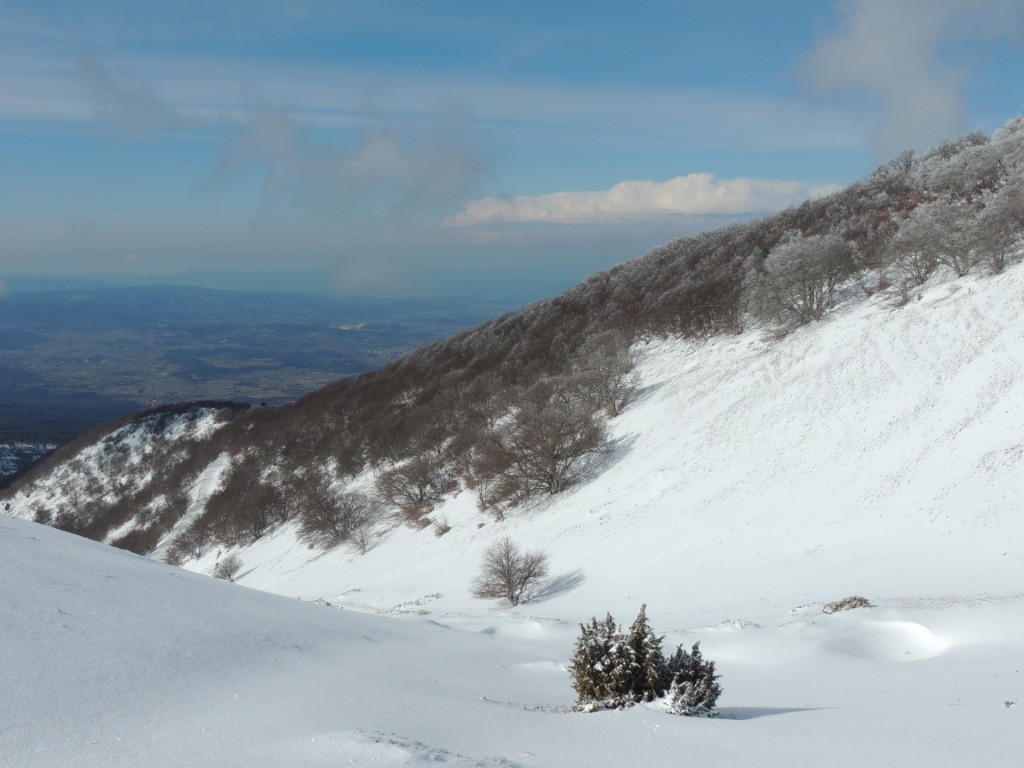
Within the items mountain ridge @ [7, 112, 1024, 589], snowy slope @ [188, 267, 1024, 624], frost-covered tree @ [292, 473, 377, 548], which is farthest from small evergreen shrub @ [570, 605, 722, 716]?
frost-covered tree @ [292, 473, 377, 548]

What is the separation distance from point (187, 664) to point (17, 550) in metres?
5.09

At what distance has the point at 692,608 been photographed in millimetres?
17000

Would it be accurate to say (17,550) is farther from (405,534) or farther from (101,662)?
(405,534)

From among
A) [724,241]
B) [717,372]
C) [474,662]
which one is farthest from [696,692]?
[724,241]

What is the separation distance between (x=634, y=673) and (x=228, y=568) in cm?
3973

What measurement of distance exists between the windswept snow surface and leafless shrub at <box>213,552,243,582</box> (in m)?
11.9

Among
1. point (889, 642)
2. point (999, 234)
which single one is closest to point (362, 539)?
point (889, 642)

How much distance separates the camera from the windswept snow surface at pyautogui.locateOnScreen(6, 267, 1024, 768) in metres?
5.86

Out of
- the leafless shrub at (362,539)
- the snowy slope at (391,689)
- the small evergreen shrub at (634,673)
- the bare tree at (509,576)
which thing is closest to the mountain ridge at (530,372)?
the leafless shrub at (362,539)

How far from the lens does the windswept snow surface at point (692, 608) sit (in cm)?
586

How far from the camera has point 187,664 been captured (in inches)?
294

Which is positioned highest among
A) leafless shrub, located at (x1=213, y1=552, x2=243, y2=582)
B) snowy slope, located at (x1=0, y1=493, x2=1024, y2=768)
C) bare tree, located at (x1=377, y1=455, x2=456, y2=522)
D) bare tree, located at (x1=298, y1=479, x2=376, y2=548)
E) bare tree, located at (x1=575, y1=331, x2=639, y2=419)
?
bare tree, located at (x1=575, y1=331, x2=639, y2=419)

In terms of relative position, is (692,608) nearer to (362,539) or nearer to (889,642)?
(889,642)

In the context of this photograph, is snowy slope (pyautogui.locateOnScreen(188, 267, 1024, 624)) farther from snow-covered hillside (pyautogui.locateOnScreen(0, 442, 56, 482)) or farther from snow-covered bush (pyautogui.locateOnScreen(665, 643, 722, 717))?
snow-covered hillside (pyautogui.locateOnScreen(0, 442, 56, 482))
